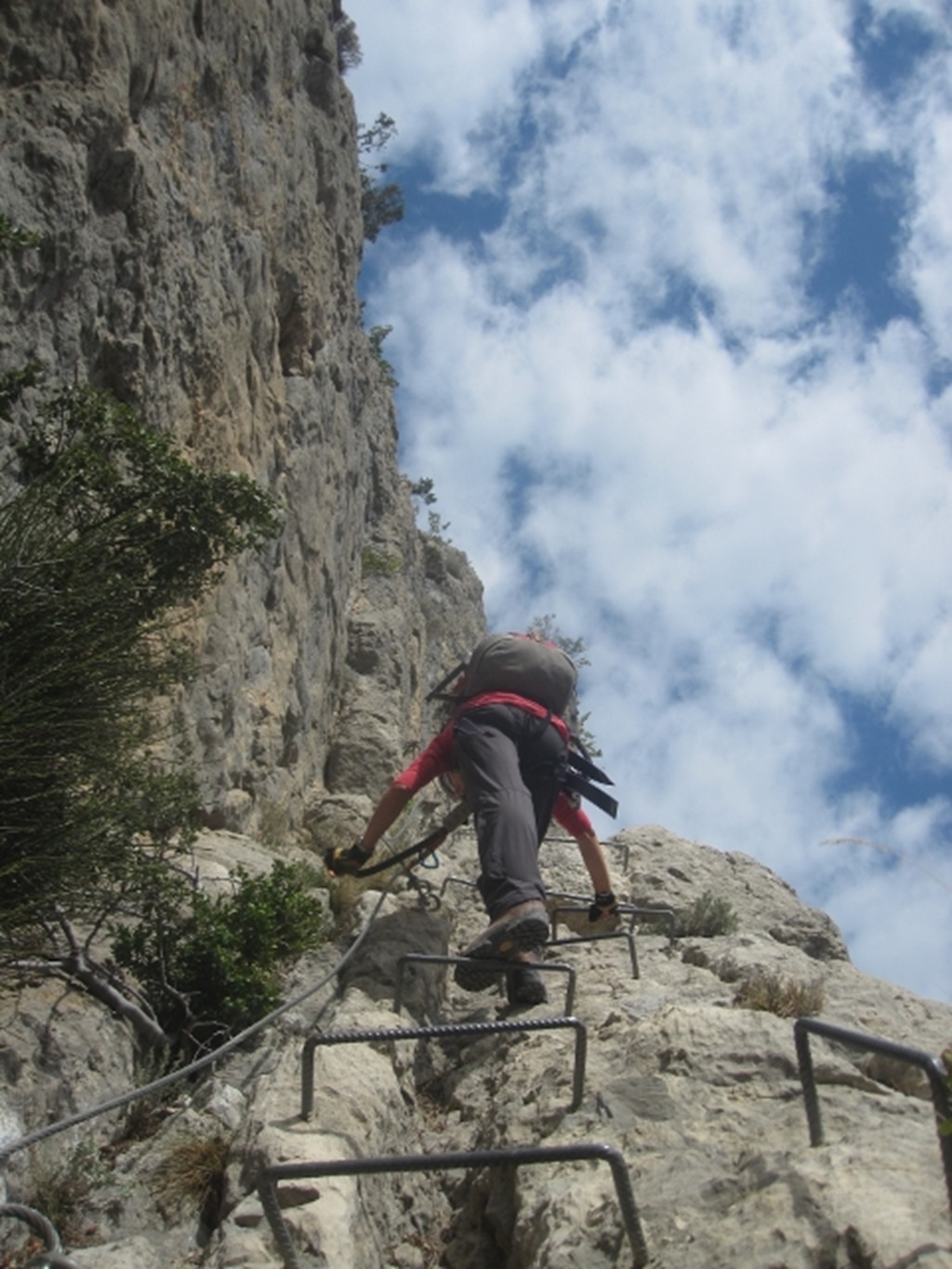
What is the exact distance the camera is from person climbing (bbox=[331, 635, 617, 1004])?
5.86 metres

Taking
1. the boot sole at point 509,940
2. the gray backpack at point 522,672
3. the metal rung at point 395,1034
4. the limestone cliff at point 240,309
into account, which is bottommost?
the metal rung at point 395,1034

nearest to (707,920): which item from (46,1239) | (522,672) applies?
(522,672)

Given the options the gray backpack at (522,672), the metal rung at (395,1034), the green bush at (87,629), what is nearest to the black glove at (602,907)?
the gray backpack at (522,672)

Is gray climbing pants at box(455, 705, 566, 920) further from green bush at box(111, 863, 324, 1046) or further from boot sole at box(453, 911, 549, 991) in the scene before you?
green bush at box(111, 863, 324, 1046)

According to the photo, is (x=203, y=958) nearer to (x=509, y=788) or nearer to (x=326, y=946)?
(x=326, y=946)

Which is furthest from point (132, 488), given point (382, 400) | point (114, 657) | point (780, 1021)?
point (382, 400)

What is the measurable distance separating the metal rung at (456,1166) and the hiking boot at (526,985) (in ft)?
8.26

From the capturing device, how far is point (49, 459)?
6586mm

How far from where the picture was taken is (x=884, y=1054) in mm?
2812

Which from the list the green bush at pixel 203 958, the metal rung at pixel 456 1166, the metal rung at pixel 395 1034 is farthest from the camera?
the green bush at pixel 203 958

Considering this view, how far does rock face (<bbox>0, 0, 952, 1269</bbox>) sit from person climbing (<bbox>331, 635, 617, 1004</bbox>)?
0.39m

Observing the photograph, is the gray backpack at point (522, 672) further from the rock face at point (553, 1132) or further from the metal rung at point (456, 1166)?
the metal rung at point (456, 1166)

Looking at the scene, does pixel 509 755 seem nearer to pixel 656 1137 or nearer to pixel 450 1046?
pixel 450 1046

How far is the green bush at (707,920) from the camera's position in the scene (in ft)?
26.7
